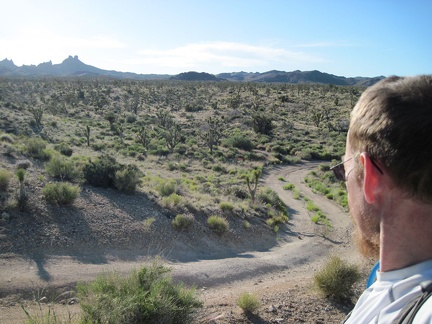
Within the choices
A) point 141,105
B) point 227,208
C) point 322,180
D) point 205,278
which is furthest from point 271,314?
point 141,105

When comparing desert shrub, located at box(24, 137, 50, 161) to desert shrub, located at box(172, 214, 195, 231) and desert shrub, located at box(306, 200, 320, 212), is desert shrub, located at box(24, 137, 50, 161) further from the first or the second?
desert shrub, located at box(306, 200, 320, 212)

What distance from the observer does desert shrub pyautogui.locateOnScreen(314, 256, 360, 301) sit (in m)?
8.05

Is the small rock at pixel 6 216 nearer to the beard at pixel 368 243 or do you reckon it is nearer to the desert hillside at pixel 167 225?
the desert hillside at pixel 167 225

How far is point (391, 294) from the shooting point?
1669 millimetres

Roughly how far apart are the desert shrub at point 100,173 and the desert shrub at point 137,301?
8505 mm

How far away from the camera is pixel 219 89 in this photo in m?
87.5

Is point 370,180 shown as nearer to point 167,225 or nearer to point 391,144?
point 391,144

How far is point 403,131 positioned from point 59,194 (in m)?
11.4

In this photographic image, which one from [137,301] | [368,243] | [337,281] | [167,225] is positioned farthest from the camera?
[167,225]

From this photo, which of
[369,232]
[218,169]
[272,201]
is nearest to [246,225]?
[272,201]

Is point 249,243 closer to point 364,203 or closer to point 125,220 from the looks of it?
point 125,220

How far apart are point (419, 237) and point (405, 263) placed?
0.15 metres

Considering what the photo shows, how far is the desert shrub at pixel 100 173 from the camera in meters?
14.0

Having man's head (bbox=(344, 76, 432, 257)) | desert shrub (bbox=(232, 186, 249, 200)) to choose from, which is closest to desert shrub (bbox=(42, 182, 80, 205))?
desert shrub (bbox=(232, 186, 249, 200))
